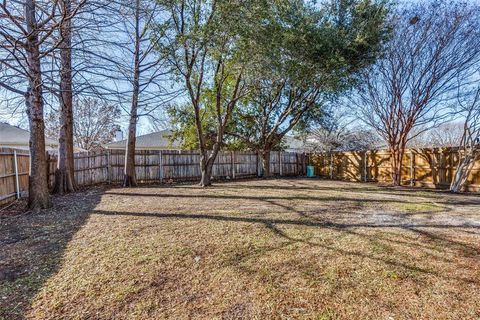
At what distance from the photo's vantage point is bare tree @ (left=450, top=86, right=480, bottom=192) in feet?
27.9

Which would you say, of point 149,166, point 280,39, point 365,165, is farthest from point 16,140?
point 365,165

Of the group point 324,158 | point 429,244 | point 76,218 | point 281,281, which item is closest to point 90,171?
point 76,218

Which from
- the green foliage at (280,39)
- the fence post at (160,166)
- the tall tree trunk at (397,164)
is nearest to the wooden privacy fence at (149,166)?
the fence post at (160,166)

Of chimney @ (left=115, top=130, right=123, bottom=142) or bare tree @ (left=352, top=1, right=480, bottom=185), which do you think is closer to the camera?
bare tree @ (left=352, top=1, right=480, bottom=185)

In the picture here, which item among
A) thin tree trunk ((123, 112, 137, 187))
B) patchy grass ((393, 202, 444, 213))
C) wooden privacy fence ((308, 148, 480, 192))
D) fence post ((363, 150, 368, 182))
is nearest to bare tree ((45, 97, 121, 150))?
thin tree trunk ((123, 112, 137, 187))

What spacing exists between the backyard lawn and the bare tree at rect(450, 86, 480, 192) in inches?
177

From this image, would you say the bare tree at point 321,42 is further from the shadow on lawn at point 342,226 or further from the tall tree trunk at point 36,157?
the tall tree trunk at point 36,157

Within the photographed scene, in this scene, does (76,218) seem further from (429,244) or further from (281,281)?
(429,244)

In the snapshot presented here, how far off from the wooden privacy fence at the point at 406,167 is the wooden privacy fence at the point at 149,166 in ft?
7.29

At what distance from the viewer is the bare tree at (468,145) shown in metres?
8.51

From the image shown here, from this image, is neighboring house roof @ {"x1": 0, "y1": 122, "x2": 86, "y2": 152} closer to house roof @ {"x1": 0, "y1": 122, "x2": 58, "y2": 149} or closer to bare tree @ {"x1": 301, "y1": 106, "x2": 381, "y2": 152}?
house roof @ {"x1": 0, "y1": 122, "x2": 58, "y2": 149}

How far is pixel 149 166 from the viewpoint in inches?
455

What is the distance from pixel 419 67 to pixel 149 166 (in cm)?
1036

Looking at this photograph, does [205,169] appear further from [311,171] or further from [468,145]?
[468,145]
